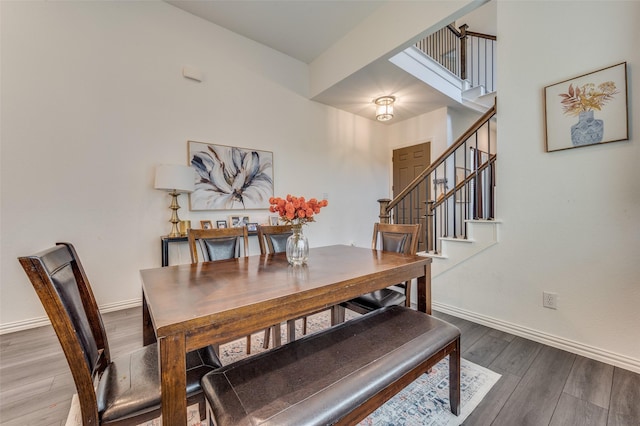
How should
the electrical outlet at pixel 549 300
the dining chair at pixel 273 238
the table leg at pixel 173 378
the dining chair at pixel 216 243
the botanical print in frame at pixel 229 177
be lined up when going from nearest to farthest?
the table leg at pixel 173 378, the dining chair at pixel 216 243, the electrical outlet at pixel 549 300, the dining chair at pixel 273 238, the botanical print in frame at pixel 229 177

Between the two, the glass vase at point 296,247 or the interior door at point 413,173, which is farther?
the interior door at point 413,173

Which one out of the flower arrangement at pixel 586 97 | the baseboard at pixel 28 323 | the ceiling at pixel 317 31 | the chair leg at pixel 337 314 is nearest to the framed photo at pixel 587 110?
the flower arrangement at pixel 586 97

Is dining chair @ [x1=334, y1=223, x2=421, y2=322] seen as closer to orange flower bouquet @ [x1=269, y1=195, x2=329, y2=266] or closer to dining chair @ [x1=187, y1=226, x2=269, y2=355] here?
orange flower bouquet @ [x1=269, y1=195, x2=329, y2=266]

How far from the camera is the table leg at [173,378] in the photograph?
78cm

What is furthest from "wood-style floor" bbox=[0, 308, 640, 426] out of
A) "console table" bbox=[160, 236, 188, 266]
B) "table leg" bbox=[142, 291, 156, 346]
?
"console table" bbox=[160, 236, 188, 266]

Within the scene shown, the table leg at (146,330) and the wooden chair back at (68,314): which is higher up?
the wooden chair back at (68,314)

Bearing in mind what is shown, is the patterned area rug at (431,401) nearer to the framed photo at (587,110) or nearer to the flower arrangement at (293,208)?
the flower arrangement at (293,208)

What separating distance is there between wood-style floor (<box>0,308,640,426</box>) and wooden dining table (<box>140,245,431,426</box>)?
2.00 ft

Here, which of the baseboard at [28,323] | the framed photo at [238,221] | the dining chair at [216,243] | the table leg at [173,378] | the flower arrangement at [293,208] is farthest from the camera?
the framed photo at [238,221]

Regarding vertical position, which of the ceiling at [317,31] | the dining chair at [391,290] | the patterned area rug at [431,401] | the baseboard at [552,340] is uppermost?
the ceiling at [317,31]

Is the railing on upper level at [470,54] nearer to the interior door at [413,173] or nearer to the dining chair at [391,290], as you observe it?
the interior door at [413,173]

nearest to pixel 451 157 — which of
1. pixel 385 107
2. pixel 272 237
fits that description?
pixel 385 107

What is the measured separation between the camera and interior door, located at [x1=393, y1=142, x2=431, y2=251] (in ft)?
16.3

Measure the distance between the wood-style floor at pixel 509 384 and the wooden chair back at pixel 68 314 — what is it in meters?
0.90
